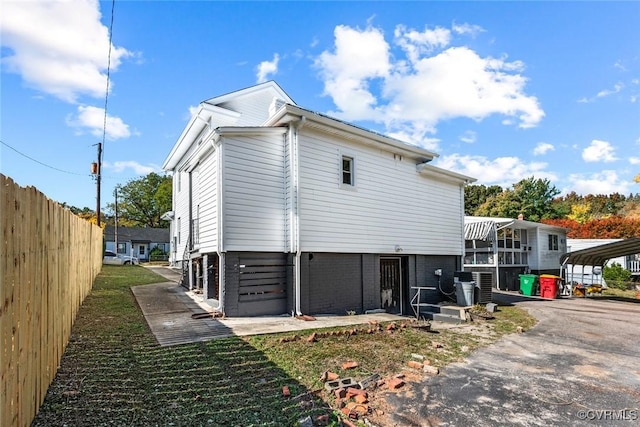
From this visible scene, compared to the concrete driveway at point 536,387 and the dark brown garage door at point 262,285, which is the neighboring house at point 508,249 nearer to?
the concrete driveway at point 536,387

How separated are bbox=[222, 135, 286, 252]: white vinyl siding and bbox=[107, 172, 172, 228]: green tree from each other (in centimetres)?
4556

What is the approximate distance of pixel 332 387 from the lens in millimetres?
4453

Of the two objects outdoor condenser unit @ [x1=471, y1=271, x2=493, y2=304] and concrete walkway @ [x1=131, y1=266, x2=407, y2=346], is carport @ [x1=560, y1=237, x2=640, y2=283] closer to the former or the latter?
outdoor condenser unit @ [x1=471, y1=271, x2=493, y2=304]

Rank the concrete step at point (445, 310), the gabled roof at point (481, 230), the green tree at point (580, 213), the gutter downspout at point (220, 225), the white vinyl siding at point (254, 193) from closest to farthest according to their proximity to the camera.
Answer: the gutter downspout at point (220, 225) → the white vinyl siding at point (254, 193) → the concrete step at point (445, 310) → the gabled roof at point (481, 230) → the green tree at point (580, 213)

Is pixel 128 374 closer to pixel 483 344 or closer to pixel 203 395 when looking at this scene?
pixel 203 395

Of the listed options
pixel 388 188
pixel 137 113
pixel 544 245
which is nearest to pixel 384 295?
pixel 388 188

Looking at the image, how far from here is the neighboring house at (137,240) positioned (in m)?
46.9

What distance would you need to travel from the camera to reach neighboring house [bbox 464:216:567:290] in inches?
753

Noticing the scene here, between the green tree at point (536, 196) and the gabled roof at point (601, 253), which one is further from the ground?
the green tree at point (536, 196)

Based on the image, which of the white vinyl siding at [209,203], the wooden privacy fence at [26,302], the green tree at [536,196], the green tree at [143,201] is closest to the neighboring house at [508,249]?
the white vinyl siding at [209,203]

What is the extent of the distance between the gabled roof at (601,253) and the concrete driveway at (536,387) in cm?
931

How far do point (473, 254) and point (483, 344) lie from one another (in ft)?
45.6

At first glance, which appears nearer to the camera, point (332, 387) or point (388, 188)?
point (332, 387)

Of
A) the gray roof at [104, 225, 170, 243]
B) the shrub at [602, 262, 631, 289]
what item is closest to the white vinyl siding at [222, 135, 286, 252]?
the shrub at [602, 262, 631, 289]
